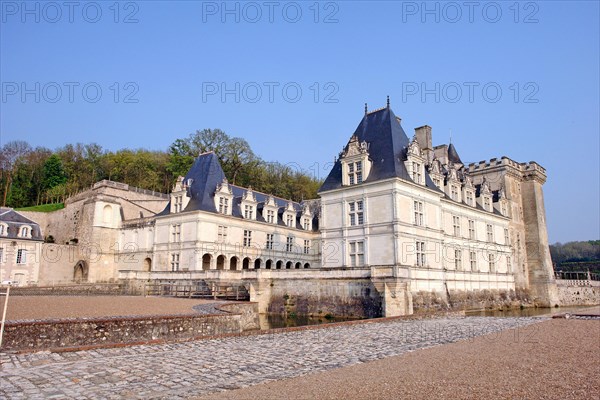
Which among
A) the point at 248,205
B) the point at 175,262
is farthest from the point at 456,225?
the point at 175,262

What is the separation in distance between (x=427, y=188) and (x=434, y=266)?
5.21 m

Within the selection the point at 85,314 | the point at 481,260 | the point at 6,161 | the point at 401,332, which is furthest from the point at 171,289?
the point at 6,161

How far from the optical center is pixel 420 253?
93.6 feet

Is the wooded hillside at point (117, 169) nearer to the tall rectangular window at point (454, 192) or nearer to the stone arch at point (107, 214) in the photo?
the stone arch at point (107, 214)

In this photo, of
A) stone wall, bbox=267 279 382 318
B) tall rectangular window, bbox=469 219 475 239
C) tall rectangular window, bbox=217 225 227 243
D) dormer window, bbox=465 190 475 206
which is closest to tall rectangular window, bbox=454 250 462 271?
tall rectangular window, bbox=469 219 475 239

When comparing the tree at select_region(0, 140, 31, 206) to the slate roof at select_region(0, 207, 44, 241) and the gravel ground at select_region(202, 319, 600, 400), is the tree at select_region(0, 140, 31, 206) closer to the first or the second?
the slate roof at select_region(0, 207, 44, 241)

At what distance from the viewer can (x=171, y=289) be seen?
31.8 meters

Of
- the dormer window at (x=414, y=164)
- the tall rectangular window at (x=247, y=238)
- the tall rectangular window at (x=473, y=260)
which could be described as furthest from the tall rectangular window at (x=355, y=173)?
the tall rectangular window at (x=247, y=238)

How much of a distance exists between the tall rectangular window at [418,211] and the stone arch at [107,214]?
108ft

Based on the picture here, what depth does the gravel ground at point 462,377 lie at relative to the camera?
6.72 m

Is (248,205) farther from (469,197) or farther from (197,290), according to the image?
(469,197)

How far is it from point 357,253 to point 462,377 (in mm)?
20839

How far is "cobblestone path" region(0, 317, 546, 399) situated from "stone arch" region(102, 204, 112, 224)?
3852 cm

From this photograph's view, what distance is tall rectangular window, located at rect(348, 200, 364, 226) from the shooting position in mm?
29141
